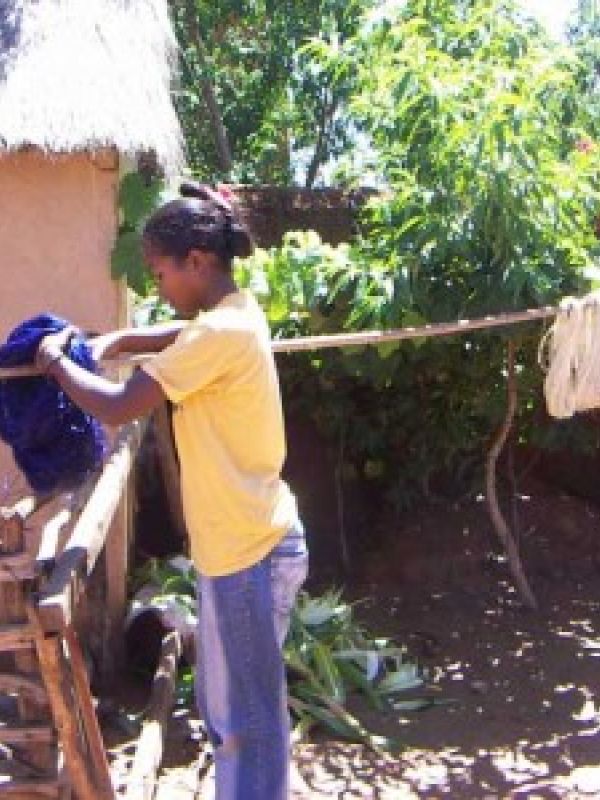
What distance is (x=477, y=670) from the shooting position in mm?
5832

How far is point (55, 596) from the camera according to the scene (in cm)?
274

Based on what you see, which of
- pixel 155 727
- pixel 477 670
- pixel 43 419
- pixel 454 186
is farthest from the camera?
pixel 477 670

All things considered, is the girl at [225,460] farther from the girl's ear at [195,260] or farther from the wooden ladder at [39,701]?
the wooden ladder at [39,701]

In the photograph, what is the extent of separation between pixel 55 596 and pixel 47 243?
107 inches

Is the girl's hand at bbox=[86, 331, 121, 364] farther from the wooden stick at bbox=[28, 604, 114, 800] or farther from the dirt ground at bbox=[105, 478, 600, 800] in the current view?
the dirt ground at bbox=[105, 478, 600, 800]

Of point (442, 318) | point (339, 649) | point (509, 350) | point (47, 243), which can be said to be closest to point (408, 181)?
point (442, 318)

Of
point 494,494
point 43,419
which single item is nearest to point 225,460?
point 43,419

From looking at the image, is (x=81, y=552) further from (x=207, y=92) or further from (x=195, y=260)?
(x=207, y=92)

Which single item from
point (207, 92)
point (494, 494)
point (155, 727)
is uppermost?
point (207, 92)

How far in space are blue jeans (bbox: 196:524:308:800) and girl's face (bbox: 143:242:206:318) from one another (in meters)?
0.57

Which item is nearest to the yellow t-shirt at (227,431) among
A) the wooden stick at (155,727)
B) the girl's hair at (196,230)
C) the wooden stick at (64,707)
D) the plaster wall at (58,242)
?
the girl's hair at (196,230)

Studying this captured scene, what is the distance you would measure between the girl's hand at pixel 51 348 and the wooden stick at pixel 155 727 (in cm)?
140

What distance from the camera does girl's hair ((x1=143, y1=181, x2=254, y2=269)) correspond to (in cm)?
290

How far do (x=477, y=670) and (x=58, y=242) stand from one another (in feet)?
8.29
